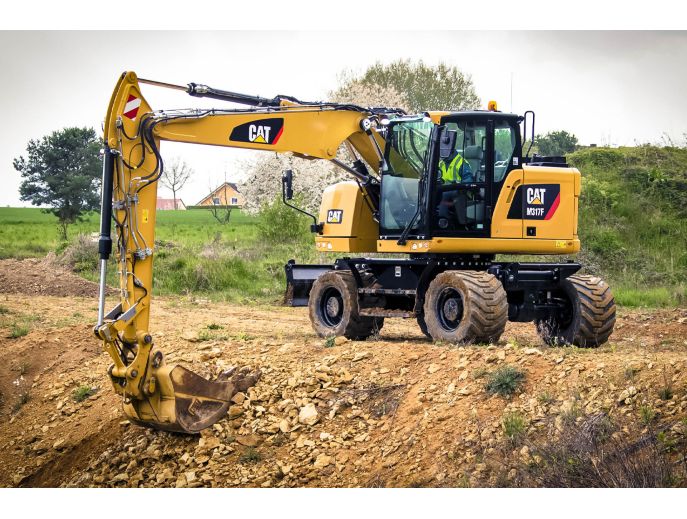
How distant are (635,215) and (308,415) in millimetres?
15887

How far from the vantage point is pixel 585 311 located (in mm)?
12992

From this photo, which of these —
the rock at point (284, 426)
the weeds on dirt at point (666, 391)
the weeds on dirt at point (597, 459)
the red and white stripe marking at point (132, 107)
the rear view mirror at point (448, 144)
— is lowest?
the rock at point (284, 426)

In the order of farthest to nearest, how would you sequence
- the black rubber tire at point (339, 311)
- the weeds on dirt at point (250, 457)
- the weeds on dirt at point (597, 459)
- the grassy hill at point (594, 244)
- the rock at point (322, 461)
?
the grassy hill at point (594, 244) → the black rubber tire at point (339, 311) → the weeds on dirt at point (250, 457) → the rock at point (322, 461) → the weeds on dirt at point (597, 459)

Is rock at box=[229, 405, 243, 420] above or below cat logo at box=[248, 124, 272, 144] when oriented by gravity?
below

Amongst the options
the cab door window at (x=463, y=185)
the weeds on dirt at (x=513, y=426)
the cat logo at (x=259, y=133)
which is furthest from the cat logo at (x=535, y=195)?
the weeds on dirt at (x=513, y=426)

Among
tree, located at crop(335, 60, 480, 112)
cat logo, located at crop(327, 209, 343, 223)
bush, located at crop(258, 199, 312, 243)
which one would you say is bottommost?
bush, located at crop(258, 199, 312, 243)

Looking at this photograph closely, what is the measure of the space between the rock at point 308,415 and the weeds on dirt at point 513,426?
2.07 meters

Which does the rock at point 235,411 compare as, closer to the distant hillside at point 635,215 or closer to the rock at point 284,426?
the rock at point 284,426

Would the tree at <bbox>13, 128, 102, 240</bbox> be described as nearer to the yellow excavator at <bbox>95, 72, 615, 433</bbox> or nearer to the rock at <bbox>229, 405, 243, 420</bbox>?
the yellow excavator at <bbox>95, 72, 615, 433</bbox>

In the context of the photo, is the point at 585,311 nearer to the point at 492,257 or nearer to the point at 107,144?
the point at 492,257

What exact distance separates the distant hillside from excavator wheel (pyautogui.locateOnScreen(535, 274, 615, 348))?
22.9 feet

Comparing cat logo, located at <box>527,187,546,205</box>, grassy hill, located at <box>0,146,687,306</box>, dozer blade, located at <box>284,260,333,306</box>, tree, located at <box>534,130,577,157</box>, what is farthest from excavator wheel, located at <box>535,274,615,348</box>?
tree, located at <box>534,130,577,157</box>

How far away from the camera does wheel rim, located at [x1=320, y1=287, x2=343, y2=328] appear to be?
14.4 meters

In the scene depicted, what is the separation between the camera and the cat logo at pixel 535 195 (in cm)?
1284
